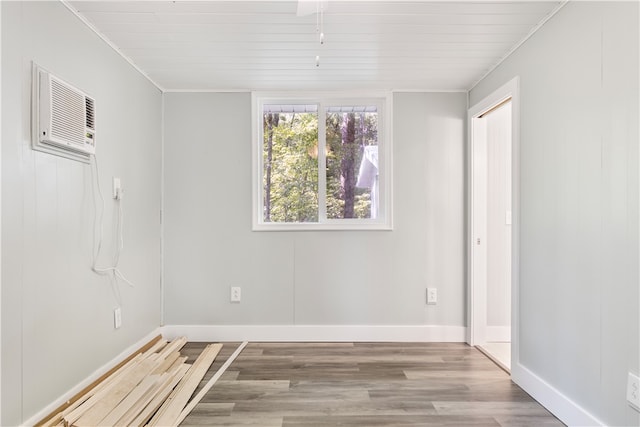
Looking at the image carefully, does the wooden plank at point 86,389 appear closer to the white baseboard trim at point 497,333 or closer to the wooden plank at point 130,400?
the wooden plank at point 130,400

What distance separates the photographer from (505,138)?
9.87 feet

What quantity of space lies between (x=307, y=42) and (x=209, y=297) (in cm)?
219

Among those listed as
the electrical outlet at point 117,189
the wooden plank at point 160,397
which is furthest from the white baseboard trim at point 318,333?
the electrical outlet at point 117,189

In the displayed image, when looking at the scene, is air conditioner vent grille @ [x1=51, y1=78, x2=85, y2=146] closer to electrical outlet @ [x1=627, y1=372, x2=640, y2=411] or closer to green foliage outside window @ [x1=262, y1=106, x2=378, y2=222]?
green foliage outside window @ [x1=262, y1=106, x2=378, y2=222]

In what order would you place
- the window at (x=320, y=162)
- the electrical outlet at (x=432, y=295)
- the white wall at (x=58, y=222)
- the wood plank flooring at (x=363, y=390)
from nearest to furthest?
the white wall at (x=58, y=222) < the wood plank flooring at (x=363, y=390) < the electrical outlet at (x=432, y=295) < the window at (x=320, y=162)

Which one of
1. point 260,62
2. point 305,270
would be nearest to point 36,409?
point 305,270

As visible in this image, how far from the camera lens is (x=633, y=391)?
4.57 feet

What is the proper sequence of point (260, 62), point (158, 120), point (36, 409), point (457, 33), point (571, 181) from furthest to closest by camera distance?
1. point (158, 120)
2. point (260, 62)
3. point (457, 33)
4. point (571, 181)
5. point (36, 409)

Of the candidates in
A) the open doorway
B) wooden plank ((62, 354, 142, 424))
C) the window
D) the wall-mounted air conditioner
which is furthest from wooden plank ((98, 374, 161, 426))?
the open doorway

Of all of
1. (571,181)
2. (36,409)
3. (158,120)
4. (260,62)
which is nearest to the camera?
(36,409)

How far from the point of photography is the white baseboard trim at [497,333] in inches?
118

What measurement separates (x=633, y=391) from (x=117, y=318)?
9.09 feet

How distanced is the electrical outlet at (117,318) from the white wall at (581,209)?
2.62 meters

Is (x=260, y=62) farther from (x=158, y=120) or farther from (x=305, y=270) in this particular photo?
(x=305, y=270)
